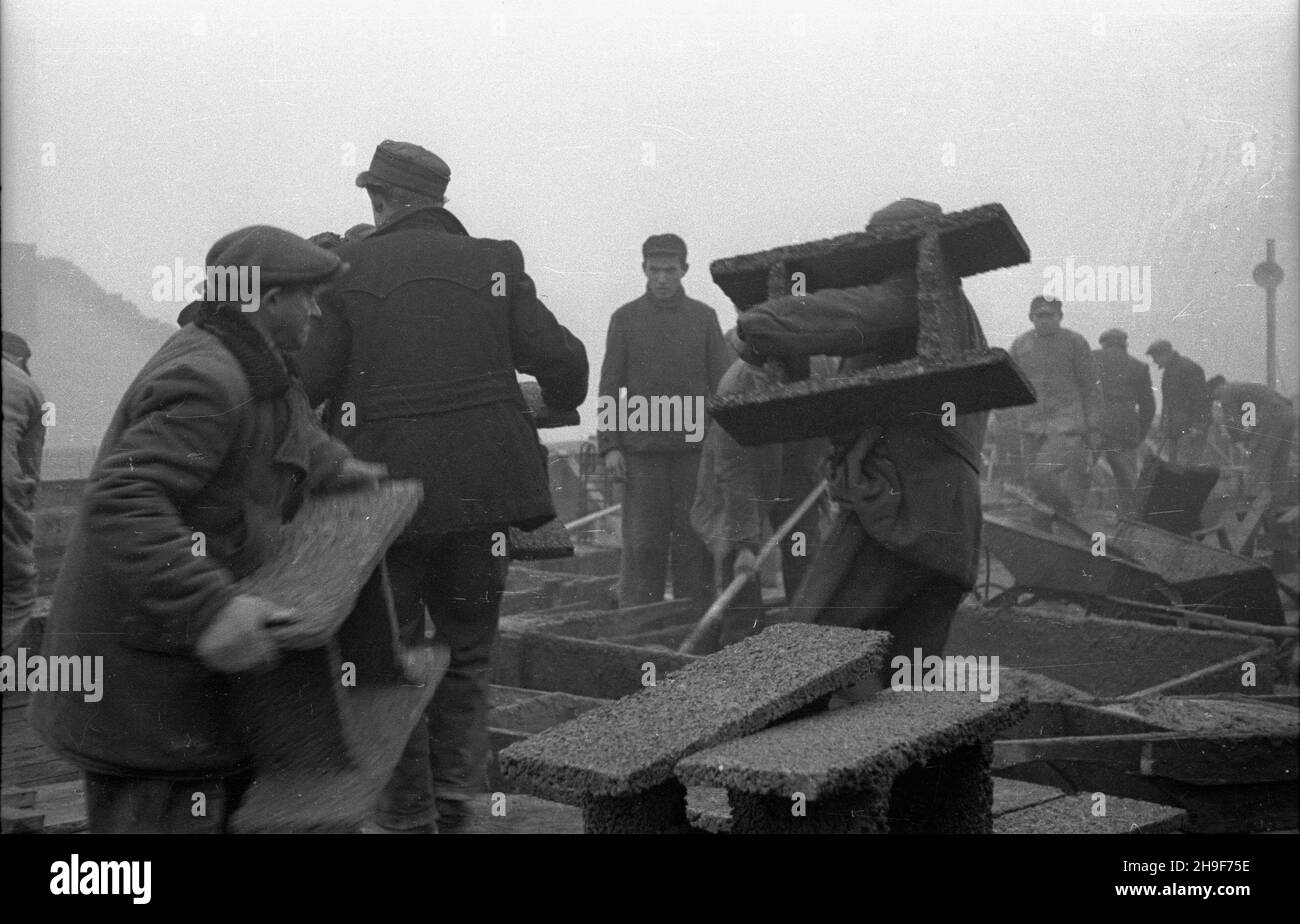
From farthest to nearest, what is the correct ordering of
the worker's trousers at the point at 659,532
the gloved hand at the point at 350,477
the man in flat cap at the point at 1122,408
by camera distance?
the worker's trousers at the point at 659,532 → the man in flat cap at the point at 1122,408 → the gloved hand at the point at 350,477

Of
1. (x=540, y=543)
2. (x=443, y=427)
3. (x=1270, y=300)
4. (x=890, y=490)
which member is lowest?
(x=540, y=543)

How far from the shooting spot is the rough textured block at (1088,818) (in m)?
4.38

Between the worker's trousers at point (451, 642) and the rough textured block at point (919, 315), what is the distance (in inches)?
36.4

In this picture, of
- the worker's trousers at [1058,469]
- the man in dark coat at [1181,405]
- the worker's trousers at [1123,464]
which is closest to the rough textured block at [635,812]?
the man in dark coat at [1181,405]

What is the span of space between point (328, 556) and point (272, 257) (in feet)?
2.43

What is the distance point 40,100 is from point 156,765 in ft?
8.78

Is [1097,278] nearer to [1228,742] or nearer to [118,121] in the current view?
[1228,742]

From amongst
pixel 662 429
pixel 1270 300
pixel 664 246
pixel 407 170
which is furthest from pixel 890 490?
pixel 662 429

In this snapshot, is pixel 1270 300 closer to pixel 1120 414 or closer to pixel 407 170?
pixel 1120 414

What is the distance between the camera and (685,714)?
3961mm

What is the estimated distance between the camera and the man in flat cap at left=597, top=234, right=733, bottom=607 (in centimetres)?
599

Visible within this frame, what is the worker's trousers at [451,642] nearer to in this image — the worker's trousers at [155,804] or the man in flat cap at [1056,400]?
the worker's trousers at [155,804]

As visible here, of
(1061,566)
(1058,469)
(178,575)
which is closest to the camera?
(178,575)

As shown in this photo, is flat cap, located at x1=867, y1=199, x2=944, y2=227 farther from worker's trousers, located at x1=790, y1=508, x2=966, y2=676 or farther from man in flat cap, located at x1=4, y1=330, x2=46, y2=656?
man in flat cap, located at x1=4, y1=330, x2=46, y2=656
